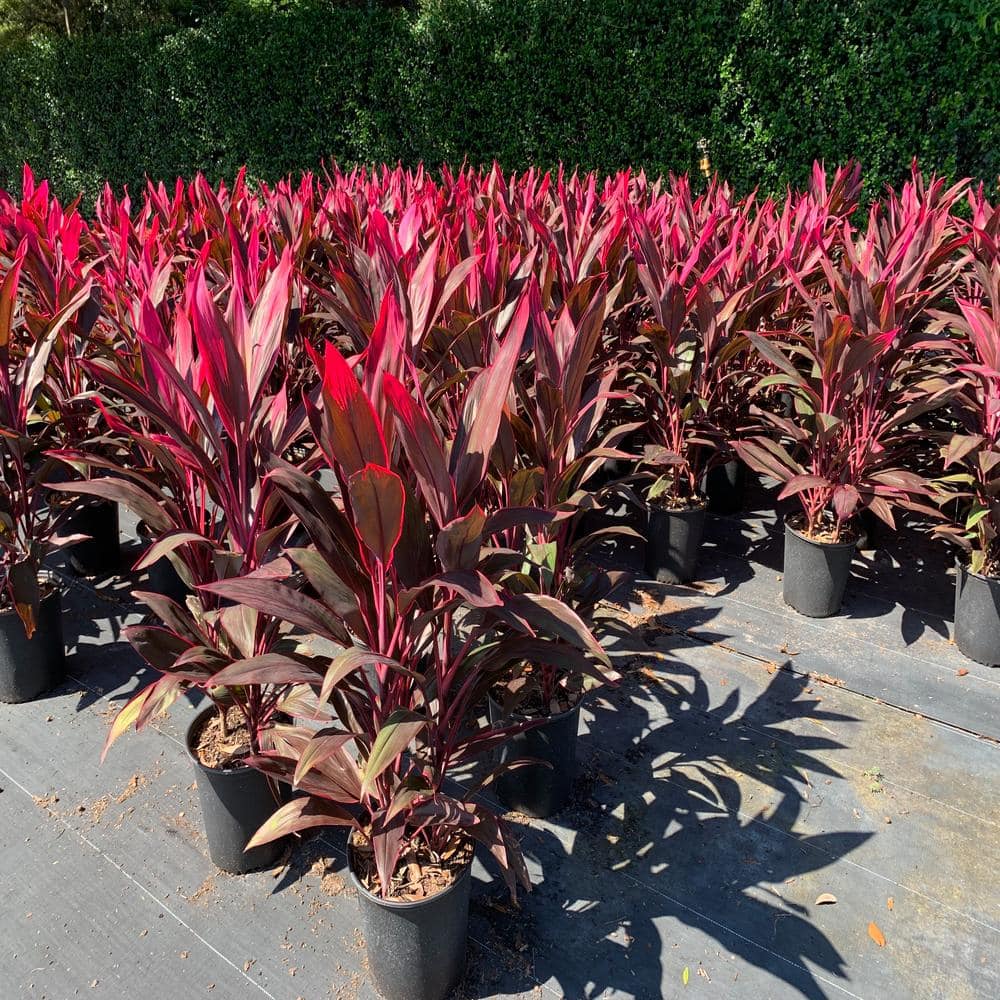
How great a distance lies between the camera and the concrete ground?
1.64 meters

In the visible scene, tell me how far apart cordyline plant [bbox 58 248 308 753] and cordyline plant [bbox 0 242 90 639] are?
1.98 feet

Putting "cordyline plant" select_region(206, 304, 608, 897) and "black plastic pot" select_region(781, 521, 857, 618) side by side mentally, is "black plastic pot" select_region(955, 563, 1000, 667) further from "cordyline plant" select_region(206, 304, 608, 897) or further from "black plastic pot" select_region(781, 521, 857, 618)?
"cordyline plant" select_region(206, 304, 608, 897)

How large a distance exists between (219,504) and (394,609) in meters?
0.65

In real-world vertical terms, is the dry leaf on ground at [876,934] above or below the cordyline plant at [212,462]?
below

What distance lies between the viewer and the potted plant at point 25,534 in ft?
7.39

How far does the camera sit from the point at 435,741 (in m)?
1.53

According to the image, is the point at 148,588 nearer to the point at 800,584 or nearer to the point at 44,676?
the point at 44,676

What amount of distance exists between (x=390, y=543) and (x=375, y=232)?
61.8 inches

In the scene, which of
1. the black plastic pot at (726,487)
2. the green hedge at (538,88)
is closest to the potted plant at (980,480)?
the black plastic pot at (726,487)

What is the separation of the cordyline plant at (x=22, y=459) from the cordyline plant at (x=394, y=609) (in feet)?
3.84

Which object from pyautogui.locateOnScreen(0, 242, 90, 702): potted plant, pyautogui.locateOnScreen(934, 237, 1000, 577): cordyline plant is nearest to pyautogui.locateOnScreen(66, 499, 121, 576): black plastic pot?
pyautogui.locateOnScreen(0, 242, 90, 702): potted plant

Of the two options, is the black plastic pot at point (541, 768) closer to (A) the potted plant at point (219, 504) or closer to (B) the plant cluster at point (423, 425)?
(B) the plant cluster at point (423, 425)

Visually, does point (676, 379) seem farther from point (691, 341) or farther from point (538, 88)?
point (538, 88)

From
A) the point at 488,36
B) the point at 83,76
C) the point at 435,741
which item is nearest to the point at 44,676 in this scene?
the point at 435,741
